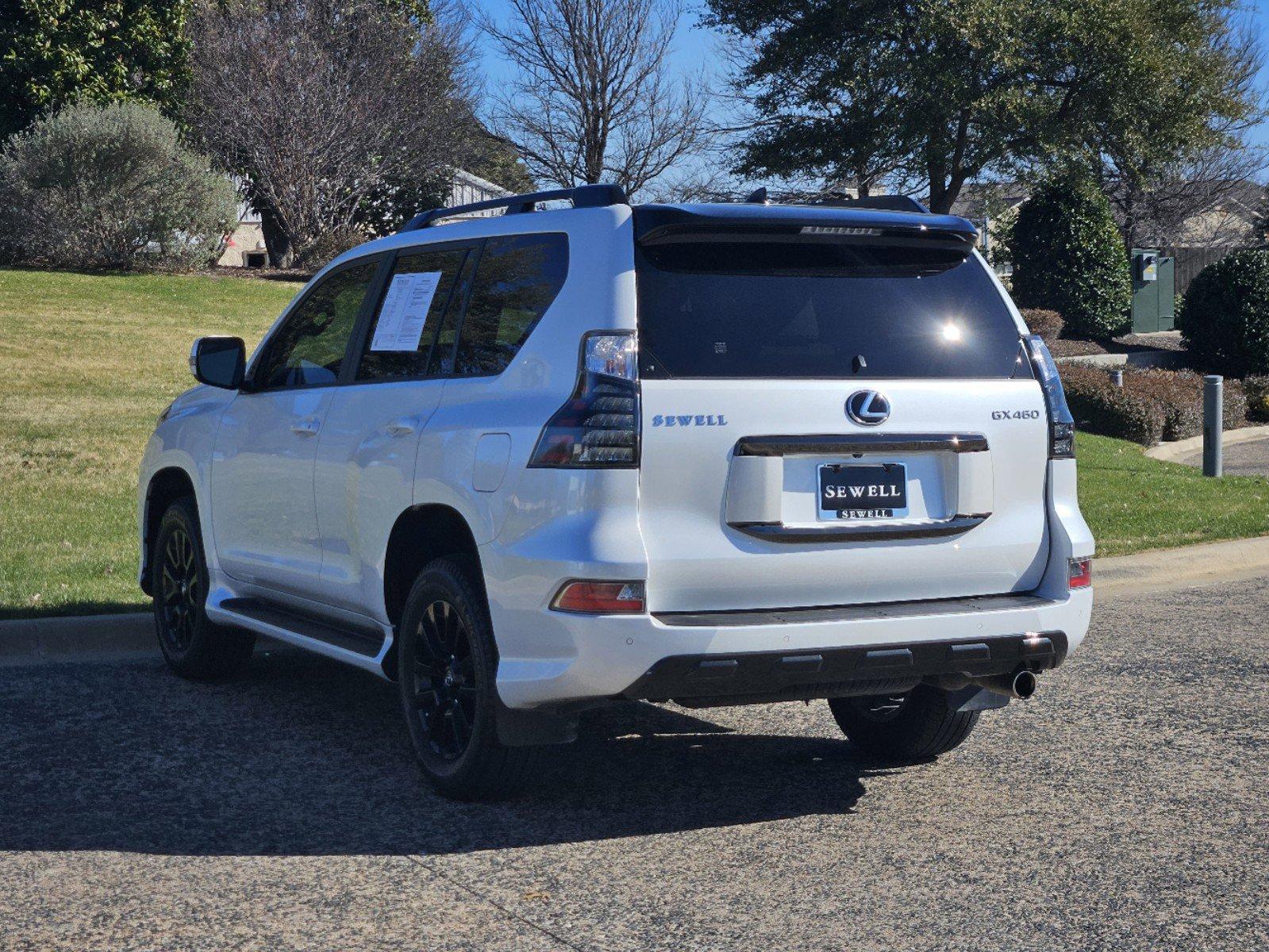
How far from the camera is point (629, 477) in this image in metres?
4.55

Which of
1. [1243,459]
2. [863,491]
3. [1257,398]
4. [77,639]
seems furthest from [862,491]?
[1257,398]

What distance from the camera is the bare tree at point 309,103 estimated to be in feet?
112

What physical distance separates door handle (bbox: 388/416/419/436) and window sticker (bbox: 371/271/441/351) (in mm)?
344

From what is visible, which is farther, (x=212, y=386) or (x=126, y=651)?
(x=126, y=651)

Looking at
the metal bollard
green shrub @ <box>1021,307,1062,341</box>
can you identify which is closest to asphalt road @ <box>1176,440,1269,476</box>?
the metal bollard

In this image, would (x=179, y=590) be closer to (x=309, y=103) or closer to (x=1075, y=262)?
(x=1075, y=262)

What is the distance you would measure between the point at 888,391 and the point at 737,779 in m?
1.61

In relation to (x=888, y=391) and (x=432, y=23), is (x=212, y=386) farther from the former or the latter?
(x=432, y=23)

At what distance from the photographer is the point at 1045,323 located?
1111 inches

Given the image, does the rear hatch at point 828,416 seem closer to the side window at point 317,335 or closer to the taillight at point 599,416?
the taillight at point 599,416

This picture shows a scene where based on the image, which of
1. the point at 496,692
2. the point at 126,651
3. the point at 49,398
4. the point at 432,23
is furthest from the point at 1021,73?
the point at 496,692

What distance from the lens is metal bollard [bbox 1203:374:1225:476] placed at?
15.8m

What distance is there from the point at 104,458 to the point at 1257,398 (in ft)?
59.1

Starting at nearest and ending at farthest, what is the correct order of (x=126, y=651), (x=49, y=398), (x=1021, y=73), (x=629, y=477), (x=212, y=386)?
(x=629, y=477) → (x=212, y=386) → (x=126, y=651) → (x=49, y=398) → (x=1021, y=73)
